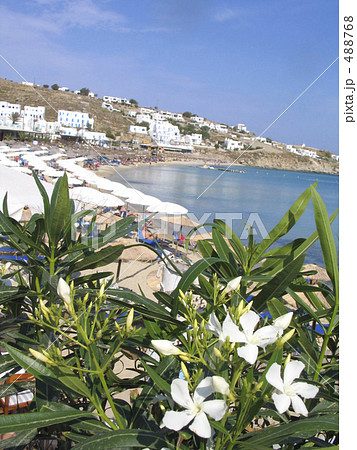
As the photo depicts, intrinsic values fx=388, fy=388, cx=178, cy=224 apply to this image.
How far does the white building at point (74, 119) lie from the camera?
6581 centimetres

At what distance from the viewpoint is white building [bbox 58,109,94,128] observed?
216 feet

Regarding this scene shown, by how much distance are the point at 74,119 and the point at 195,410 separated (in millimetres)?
72992

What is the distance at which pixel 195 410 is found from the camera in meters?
0.50

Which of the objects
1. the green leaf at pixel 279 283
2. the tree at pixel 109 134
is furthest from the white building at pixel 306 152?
the green leaf at pixel 279 283

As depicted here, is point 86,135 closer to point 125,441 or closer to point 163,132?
point 163,132

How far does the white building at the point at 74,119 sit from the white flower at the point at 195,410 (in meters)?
68.1

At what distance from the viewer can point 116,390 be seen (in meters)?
0.80

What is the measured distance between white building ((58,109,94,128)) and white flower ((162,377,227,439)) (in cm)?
6814

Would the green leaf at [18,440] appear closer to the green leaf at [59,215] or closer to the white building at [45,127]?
the green leaf at [59,215]

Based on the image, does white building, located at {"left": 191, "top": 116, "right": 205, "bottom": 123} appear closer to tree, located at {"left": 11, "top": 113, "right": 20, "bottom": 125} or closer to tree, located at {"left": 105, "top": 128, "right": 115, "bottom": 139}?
tree, located at {"left": 105, "top": 128, "right": 115, "bottom": 139}

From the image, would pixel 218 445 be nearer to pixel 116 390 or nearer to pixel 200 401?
pixel 200 401

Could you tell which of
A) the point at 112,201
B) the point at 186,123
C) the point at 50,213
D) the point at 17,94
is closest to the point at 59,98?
the point at 17,94
